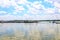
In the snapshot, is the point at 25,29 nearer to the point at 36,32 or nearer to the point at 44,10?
the point at 36,32

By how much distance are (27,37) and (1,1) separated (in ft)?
1.82

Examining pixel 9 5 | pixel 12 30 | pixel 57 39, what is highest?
pixel 9 5

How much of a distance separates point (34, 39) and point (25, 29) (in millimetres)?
167

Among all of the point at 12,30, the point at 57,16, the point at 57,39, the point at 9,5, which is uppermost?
the point at 9,5

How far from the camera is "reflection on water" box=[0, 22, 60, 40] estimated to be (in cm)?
170

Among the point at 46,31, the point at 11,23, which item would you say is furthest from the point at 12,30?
the point at 46,31

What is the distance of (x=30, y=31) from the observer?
171 cm

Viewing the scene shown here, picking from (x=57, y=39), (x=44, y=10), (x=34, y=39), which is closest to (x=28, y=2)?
(x=44, y=10)

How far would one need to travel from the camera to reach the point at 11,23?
5.66ft

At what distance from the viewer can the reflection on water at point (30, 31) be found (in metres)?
1.70

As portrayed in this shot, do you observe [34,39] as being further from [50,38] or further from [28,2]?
[28,2]

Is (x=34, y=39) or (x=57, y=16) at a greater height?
(x=57, y=16)

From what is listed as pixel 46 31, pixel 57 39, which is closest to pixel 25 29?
pixel 46 31

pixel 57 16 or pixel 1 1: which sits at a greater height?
pixel 1 1
